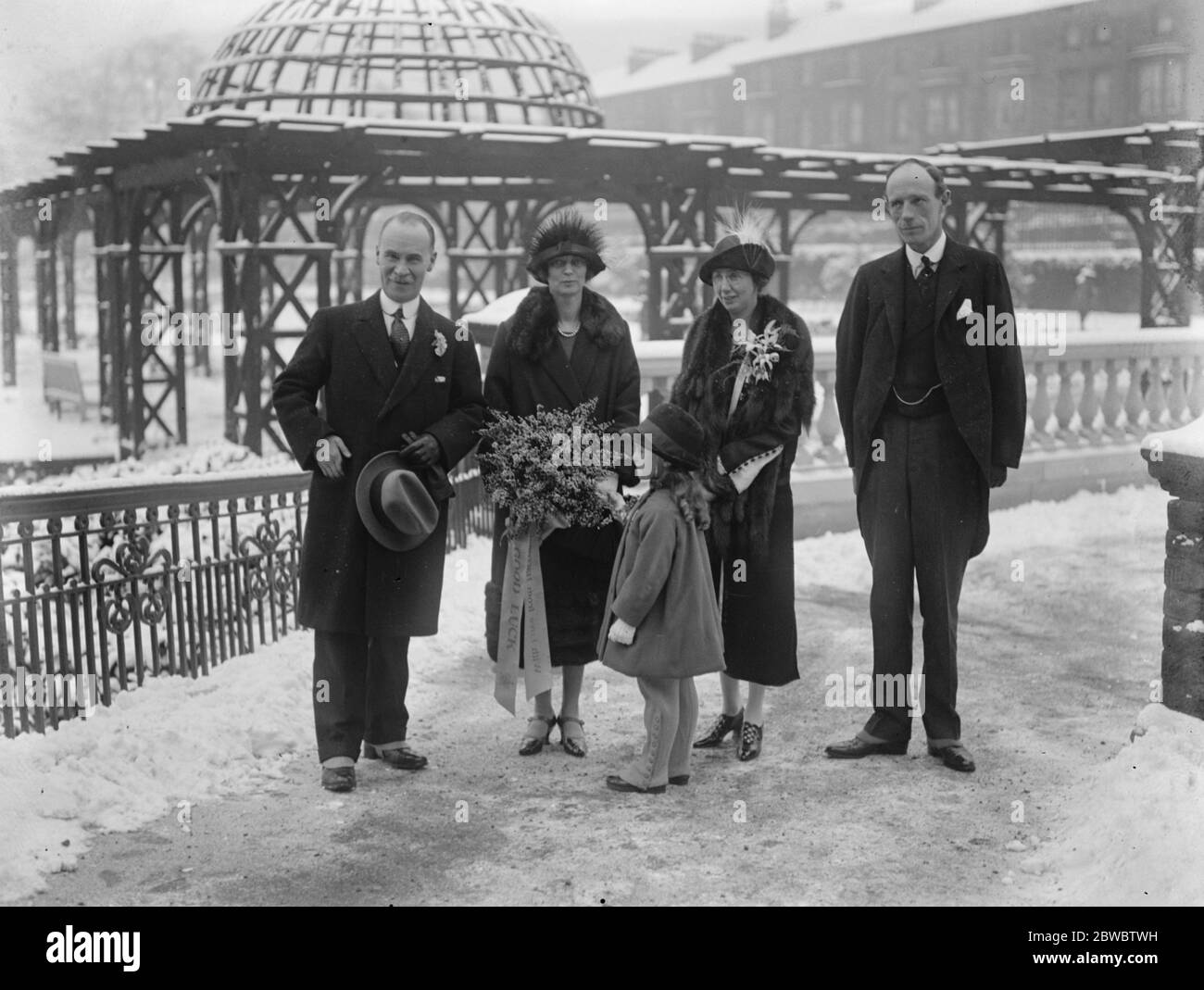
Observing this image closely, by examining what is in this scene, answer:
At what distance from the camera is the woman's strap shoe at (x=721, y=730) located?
234 inches

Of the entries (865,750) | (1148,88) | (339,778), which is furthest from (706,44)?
(339,778)

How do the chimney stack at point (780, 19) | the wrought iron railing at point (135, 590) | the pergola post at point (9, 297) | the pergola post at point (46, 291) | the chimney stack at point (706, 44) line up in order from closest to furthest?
the wrought iron railing at point (135, 590)
the pergola post at point (46, 291)
the pergola post at point (9, 297)
the chimney stack at point (780, 19)
the chimney stack at point (706, 44)

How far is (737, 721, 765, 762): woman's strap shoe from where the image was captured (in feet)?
18.9

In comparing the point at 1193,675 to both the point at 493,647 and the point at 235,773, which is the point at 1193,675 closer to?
the point at 493,647

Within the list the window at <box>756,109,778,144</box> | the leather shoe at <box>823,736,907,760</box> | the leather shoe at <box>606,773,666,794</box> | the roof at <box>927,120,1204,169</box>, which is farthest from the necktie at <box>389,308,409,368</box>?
the window at <box>756,109,778,144</box>

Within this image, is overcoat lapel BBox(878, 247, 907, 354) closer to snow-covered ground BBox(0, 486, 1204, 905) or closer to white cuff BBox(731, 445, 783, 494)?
white cuff BBox(731, 445, 783, 494)

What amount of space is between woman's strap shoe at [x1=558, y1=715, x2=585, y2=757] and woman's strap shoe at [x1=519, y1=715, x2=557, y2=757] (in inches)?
2.4

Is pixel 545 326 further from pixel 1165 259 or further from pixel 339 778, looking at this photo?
pixel 1165 259

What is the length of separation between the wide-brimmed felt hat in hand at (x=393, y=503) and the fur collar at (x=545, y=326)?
77 centimetres

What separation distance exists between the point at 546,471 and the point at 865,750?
1876 millimetres

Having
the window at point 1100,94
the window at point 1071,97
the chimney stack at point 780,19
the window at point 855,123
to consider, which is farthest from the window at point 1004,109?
the chimney stack at point 780,19

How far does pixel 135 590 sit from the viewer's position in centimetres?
698

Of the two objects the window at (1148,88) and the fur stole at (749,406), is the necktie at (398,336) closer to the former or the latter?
the fur stole at (749,406)
